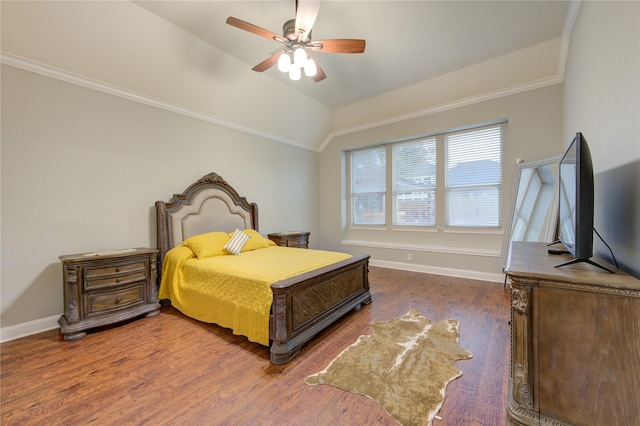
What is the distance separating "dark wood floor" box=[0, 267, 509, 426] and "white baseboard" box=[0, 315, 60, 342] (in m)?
0.10

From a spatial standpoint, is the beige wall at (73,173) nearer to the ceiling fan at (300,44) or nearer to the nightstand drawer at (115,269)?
the nightstand drawer at (115,269)

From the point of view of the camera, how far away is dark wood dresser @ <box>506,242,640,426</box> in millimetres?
1016

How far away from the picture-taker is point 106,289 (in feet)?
8.19

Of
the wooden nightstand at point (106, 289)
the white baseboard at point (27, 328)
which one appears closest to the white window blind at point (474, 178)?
the wooden nightstand at point (106, 289)

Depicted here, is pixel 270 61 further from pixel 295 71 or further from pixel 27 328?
pixel 27 328

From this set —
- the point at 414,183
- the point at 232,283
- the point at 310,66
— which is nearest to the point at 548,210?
the point at 414,183

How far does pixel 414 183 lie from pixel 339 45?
3.18 metres

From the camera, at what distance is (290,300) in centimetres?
202

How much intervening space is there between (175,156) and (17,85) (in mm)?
1463

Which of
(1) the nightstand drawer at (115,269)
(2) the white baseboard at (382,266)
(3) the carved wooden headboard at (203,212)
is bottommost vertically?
(2) the white baseboard at (382,266)

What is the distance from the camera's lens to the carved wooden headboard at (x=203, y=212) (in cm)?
322

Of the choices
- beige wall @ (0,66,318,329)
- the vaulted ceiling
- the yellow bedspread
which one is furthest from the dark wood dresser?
beige wall @ (0,66,318,329)

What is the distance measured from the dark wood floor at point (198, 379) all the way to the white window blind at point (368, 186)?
9.74ft

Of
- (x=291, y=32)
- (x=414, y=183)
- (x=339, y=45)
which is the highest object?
(x=291, y=32)
